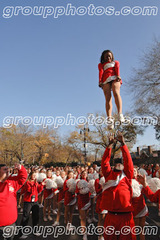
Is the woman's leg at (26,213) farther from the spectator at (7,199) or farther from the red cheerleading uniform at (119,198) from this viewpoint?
the red cheerleading uniform at (119,198)

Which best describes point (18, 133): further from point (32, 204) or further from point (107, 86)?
point (107, 86)

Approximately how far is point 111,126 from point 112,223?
1742mm

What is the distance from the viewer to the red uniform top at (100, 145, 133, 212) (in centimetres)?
360

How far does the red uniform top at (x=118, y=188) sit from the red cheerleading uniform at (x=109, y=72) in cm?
148

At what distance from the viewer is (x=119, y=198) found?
11.8 feet

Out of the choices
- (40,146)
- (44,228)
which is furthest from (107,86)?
(40,146)

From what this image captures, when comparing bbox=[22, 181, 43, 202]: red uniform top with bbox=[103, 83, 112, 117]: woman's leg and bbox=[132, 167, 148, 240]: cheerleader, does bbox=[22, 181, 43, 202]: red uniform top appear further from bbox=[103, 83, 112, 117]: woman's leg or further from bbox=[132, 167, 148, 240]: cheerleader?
bbox=[103, 83, 112, 117]: woman's leg

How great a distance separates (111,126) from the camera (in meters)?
4.07

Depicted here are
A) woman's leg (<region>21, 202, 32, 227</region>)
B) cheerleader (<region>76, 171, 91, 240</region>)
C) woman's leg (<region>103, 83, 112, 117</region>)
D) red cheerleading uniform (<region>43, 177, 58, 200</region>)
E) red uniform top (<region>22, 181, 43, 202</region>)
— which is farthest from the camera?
red cheerleading uniform (<region>43, 177, 58, 200</region>)

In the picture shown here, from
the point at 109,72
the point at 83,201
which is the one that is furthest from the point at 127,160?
the point at 83,201

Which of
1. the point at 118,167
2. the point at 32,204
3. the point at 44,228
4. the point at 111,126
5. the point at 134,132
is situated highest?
the point at 134,132

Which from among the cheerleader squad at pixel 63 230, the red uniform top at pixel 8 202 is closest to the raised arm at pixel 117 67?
the red uniform top at pixel 8 202

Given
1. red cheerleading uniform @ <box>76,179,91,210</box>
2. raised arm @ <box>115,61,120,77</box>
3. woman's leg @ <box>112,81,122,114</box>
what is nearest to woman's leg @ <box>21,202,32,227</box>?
red cheerleading uniform @ <box>76,179,91,210</box>

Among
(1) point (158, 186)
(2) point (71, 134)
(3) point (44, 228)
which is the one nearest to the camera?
(1) point (158, 186)
